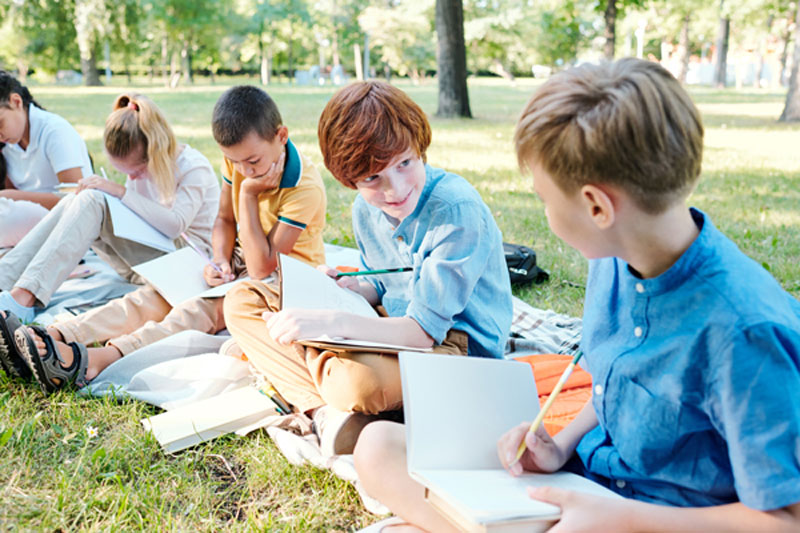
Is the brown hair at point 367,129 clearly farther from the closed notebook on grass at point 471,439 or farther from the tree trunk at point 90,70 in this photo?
the tree trunk at point 90,70

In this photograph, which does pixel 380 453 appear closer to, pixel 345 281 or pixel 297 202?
pixel 345 281

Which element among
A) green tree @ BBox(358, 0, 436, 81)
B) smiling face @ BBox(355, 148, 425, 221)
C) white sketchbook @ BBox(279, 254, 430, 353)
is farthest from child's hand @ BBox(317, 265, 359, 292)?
green tree @ BBox(358, 0, 436, 81)

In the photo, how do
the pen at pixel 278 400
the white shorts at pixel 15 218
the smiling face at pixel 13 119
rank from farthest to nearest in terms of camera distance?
the smiling face at pixel 13 119
the white shorts at pixel 15 218
the pen at pixel 278 400

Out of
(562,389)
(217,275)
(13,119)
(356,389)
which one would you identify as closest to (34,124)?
(13,119)

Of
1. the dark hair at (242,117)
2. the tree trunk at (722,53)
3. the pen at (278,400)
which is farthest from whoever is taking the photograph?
the tree trunk at (722,53)

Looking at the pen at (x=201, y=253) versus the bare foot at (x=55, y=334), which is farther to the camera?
the pen at (x=201, y=253)

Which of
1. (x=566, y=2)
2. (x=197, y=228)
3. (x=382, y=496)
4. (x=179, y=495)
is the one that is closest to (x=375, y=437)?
(x=382, y=496)

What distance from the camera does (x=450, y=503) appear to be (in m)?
1.22

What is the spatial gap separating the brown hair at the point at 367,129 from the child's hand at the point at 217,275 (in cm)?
127

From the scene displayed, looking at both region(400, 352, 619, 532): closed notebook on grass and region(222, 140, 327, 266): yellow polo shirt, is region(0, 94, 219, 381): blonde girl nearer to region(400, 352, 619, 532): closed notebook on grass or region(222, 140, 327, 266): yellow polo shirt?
region(222, 140, 327, 266): yellow polo shirt

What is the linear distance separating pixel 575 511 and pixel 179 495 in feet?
3.71

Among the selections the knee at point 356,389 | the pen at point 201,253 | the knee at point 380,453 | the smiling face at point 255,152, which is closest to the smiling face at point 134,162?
the pen at point 201,253

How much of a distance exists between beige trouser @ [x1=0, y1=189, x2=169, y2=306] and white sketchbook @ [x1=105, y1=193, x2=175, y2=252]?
6 cm

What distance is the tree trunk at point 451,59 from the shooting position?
1143cm
